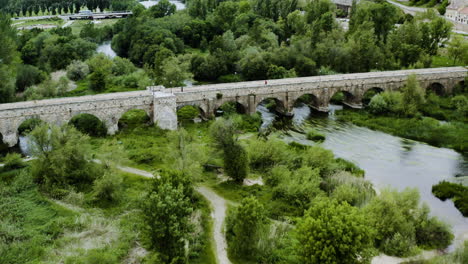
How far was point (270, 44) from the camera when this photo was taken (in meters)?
89.1

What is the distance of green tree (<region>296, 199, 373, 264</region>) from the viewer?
2927 cm

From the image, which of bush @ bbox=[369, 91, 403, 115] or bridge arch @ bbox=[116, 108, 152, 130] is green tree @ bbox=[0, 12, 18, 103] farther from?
bush @ bbox=[369, 91, 403, 115]

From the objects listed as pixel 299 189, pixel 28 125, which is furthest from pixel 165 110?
pixel 299 189

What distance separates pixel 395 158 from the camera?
5262cm

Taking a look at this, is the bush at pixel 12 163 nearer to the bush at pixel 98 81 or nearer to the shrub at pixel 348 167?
the bush at pixel 98 81

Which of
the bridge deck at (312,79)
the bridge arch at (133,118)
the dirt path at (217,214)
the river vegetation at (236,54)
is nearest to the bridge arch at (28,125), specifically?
the river vegetation at (236,54)

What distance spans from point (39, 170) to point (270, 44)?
56776 millimetres

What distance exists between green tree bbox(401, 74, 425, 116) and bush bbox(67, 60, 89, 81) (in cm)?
5237

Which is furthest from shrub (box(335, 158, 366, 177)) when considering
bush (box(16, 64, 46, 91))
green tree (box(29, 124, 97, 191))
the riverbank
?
bush (box(16, 64, 46, 91))

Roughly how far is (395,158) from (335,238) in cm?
2639

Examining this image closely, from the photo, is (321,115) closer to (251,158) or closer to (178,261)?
(251,158)

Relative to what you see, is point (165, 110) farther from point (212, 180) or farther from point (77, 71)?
point (77, 71)

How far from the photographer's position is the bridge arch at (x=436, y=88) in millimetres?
74125

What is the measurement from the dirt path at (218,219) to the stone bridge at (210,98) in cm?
1732
